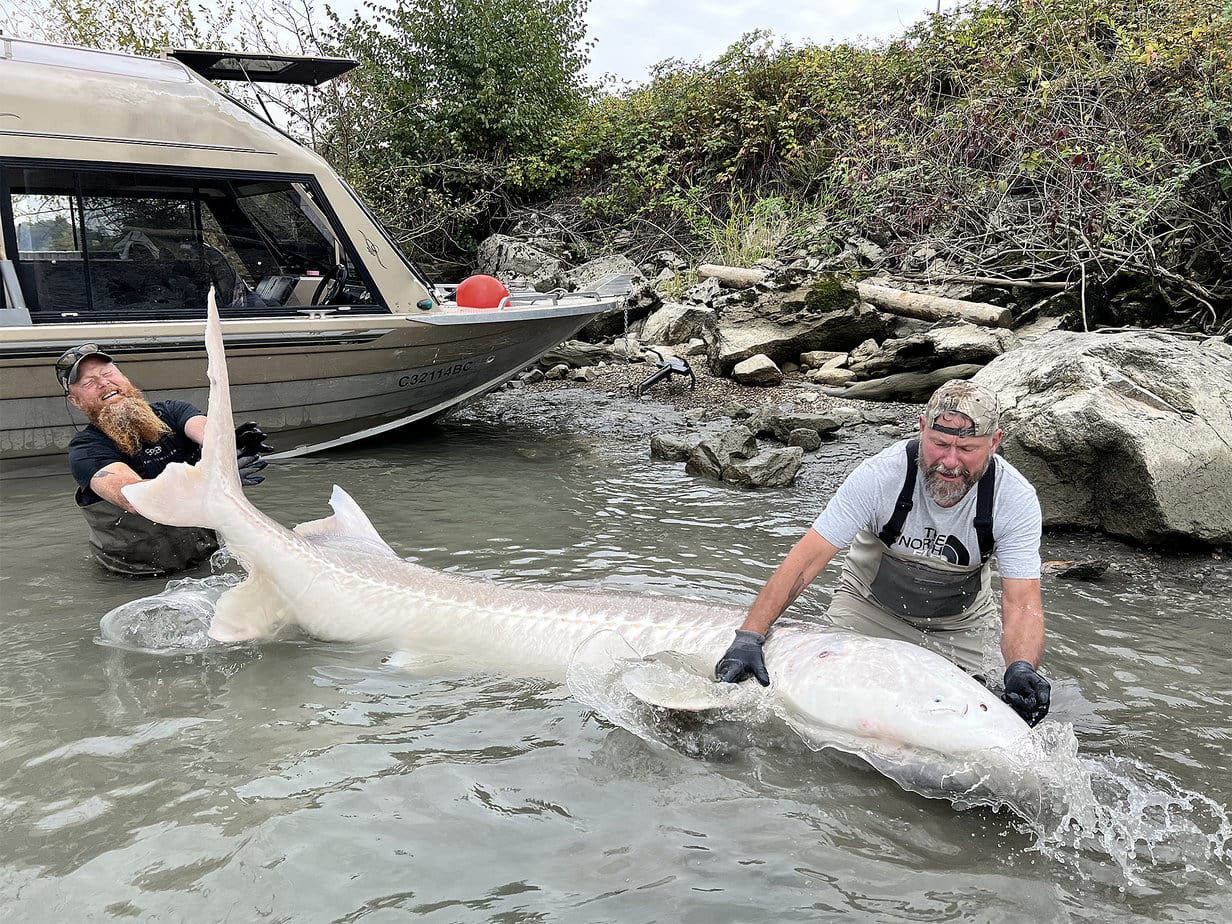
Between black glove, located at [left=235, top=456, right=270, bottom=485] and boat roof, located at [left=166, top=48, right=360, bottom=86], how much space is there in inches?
156

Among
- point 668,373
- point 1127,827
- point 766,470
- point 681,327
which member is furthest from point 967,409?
point 681,327

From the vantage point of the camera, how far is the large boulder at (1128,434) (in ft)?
16.3

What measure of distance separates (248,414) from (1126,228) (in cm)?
781

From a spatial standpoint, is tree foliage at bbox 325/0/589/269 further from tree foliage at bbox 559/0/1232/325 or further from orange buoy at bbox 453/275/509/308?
orange buoy at bbox 453/275/509/308

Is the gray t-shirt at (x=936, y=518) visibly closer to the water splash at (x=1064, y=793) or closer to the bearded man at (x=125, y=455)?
the water splash at (x=1064, y=793)

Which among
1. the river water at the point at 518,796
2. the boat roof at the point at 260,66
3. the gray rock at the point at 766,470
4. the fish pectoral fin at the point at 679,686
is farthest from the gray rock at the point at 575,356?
the fish pectoral fin at the point at 679,686

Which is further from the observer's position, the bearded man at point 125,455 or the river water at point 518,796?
the bearded man at point 125,455

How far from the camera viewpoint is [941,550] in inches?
137

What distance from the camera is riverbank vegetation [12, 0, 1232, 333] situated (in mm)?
8703

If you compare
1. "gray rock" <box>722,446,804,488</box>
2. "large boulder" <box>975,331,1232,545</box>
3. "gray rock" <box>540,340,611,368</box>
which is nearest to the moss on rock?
"gray rock" <box>540,340,611,368</box>

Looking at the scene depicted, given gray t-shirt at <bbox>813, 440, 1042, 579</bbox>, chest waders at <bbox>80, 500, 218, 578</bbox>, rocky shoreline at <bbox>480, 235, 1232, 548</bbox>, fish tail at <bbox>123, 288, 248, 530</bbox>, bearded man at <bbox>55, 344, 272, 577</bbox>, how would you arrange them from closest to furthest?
gray t-shirt at <bbox>813, 440, 1042, 579</bbox> → fish tail at <bbox>123, 288, 248, 530</bbox> → bearded man at <bbox>55, 344, 272, 577</bbox> → chest waders at <bbox>80, 500, 218, 578</bbox> → rocky shoreline at <bbox>480, 235, 1232, 548</bbox>

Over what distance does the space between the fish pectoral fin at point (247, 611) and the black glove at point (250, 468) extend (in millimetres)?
975

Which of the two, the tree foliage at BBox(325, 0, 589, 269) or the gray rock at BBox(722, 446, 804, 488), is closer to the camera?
the gray rock at BBox(722, 446, 804, 488)

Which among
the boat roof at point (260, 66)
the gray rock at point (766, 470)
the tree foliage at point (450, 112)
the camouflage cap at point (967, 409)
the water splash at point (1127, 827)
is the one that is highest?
the tree foliage at point (450, 112)
